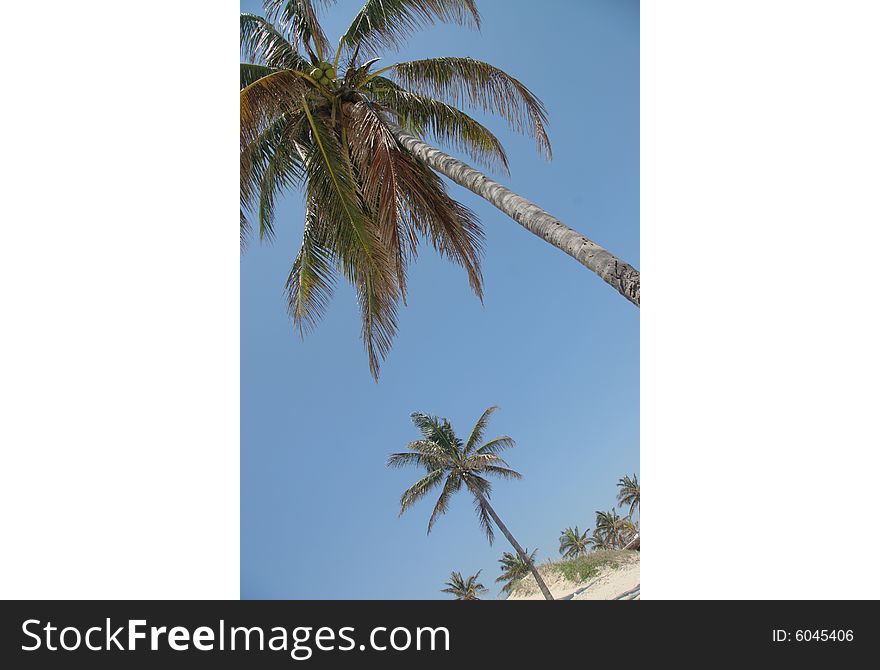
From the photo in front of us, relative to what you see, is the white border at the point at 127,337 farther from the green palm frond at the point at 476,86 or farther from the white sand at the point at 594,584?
the white sand at the point at 594,584

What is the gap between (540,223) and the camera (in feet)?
10.1

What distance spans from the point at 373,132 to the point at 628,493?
22.4 metres

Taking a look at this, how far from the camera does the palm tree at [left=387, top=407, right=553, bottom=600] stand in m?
14.7

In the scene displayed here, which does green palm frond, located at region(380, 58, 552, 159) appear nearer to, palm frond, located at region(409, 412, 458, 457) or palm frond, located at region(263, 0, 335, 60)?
palm frond, located at region(263, 0, 335, 60)

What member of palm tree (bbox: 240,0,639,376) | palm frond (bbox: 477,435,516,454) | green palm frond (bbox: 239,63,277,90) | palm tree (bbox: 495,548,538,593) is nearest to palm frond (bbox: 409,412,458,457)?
palm frond (bbox: 477,435,516,454)

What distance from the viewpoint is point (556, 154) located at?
9.77 meters

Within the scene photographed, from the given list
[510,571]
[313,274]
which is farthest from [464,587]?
[313,274]

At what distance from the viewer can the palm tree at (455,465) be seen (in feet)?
48.3

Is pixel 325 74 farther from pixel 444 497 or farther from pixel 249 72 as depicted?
pixel 444 497

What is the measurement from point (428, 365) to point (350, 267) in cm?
A: 1019
